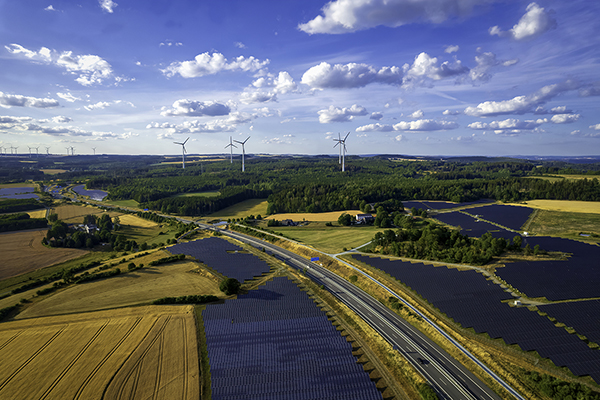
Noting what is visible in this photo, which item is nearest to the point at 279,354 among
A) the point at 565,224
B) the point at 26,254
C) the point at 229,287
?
the point at 229,287

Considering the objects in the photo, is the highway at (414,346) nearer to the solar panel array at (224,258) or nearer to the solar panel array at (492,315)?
the solar panel array at (492,315)

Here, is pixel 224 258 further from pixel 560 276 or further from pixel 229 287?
pixel 560 276

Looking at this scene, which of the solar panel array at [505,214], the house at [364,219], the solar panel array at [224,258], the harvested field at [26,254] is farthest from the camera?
the house at [364,219]

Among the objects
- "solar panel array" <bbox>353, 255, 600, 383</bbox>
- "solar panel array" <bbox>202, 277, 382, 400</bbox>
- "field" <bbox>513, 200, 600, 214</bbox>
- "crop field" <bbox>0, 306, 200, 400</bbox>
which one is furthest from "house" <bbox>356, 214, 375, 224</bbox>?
"crop field" <bbox>0, 306, 200, 400</bbox>

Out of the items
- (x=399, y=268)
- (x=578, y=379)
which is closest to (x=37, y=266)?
(x=399, y=268)

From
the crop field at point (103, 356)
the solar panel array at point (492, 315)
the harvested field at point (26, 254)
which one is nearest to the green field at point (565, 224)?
the solar panel array at point (492, 315)

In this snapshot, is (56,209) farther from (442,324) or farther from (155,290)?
(442,324)

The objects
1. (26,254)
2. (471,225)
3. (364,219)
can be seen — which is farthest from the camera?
(364,219)
